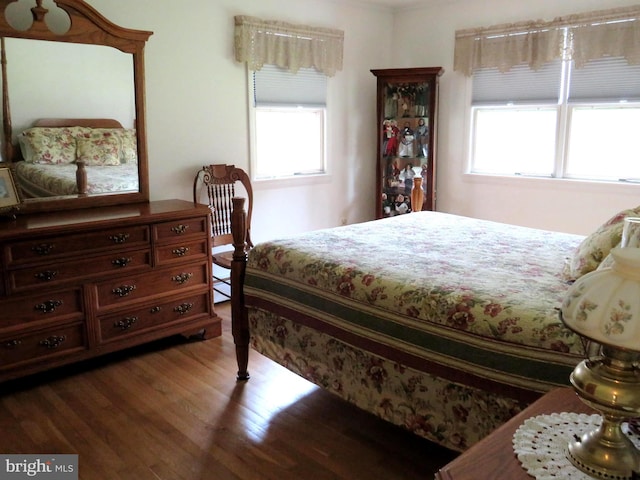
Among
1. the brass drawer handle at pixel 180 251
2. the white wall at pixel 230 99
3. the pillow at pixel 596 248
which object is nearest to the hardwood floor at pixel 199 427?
the brass drawer handle at pixel 180 251

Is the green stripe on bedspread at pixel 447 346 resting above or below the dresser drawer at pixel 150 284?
above

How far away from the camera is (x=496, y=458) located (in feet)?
3.61

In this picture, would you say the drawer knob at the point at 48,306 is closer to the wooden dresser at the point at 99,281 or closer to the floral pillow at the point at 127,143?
the wooden dresser at the point at 99,281

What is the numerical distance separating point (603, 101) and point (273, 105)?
8.38 feet

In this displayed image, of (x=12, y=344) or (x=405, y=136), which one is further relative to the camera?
(x=405, y=136)

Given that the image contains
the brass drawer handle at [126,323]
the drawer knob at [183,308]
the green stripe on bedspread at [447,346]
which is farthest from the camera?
the drawer knob at [183,308]

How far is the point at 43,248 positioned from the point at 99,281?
0.37 m

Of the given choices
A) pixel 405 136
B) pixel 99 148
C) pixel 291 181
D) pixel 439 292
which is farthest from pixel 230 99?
pixel 439 292

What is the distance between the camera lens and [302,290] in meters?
2.59

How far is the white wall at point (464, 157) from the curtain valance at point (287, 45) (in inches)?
34.3

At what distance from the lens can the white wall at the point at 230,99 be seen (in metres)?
3.83

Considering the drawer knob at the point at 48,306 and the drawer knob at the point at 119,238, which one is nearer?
the drawer knob at the point at 48,306

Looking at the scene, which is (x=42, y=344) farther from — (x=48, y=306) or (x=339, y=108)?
(x=339, y=108)

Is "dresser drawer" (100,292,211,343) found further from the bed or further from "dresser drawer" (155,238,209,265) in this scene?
the bed
